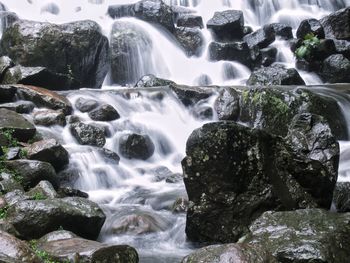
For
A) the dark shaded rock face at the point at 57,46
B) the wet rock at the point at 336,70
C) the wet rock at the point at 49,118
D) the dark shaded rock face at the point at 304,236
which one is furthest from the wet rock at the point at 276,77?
the dark shaded rock face at the point at 304,236

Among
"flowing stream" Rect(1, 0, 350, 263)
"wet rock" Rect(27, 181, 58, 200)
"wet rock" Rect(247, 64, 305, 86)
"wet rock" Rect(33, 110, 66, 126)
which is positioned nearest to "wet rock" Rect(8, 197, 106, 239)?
"flowing stream" Rect(1, 0, 350, 263)

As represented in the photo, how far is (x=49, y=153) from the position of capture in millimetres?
8039

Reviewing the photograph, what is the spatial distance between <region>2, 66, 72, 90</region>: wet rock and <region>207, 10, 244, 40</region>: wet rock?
8.03 meters

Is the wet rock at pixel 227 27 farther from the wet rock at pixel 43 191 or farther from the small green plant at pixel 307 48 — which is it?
the wet rock at pixel 43 191

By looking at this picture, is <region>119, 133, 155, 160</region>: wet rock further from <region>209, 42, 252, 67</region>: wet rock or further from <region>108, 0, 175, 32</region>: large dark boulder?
<region>108, 0, 175, 32</region>: large dark boulder

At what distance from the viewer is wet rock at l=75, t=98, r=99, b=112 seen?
11133 millimetres

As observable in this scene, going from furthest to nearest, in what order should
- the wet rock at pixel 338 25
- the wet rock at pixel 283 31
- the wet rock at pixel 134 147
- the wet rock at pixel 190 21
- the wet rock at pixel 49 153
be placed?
1. the wet rock at pixel 190 21
2. the wet rock at pixel 283 31
3. the wet rock at pixel 338 25
4. the wet rock at pixel 134 147
5. the wet rock at pixel 49 153

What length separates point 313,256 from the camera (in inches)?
170

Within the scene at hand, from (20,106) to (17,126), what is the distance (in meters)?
1.60

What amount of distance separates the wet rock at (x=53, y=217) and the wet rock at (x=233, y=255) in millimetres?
2020

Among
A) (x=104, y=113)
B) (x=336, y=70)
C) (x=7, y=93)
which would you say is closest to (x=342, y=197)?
(x=104, y=113)

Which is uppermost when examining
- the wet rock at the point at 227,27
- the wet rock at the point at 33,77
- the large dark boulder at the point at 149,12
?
the large dark boulder at the point at 149,12

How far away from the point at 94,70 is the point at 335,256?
11.7 meters

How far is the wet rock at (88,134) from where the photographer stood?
959cm
